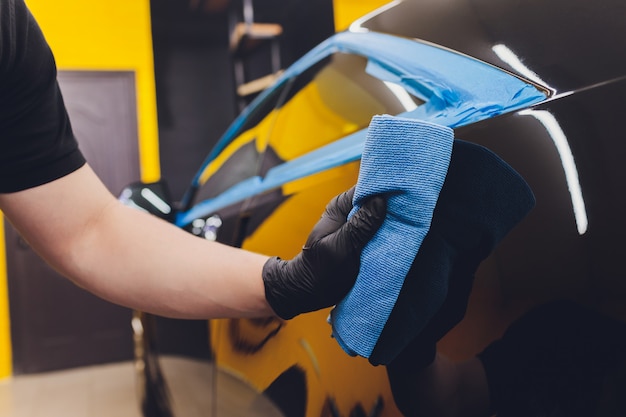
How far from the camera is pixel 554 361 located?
52 cm

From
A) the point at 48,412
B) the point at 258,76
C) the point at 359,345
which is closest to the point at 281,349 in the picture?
the point at 359,345

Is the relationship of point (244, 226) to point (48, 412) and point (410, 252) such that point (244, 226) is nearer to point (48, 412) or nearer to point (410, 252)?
point (410, 252)

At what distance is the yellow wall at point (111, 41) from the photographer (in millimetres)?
4477

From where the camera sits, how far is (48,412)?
300cm

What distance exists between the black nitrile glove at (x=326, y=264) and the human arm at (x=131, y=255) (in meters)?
0.06

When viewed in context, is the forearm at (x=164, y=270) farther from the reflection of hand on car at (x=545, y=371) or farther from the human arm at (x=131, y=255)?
the reflection of hand on car at (x=545, y=371)

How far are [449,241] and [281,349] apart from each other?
383 millimetres

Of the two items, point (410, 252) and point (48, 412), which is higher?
point (410, 252)

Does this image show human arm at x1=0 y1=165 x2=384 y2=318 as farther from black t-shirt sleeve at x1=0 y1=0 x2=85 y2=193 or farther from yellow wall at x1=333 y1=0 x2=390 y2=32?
yellow wall at x1=333 y1=0 x2=390 y2=32

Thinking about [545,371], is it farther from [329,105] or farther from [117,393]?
[117,393]

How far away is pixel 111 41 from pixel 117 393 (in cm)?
282

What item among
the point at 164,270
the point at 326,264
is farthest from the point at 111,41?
the point at 326,264

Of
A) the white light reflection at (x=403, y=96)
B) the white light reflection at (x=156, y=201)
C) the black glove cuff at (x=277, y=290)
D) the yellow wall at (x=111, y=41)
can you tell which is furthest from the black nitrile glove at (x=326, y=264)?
the yellow wall at (x=111, y=41)

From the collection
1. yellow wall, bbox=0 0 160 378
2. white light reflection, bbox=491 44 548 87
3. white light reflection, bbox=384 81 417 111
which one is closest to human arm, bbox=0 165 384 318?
Result: white light reflection, bbox=384 81 417 111
